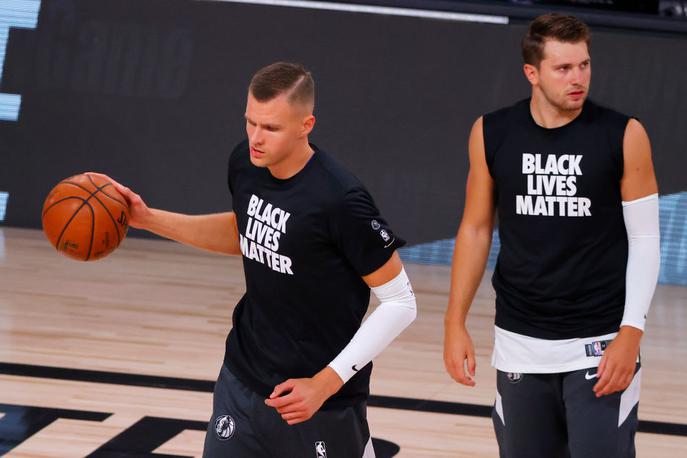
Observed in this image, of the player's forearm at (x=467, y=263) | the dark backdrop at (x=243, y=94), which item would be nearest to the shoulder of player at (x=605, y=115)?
the player's forearm at (x=467, y=263)

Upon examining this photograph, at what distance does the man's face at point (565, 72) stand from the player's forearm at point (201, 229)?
946 millimetres

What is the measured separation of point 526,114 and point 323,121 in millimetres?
5963

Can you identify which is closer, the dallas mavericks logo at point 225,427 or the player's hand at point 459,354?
the dallas mavericks logo at point 225,427

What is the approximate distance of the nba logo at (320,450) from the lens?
2.89m

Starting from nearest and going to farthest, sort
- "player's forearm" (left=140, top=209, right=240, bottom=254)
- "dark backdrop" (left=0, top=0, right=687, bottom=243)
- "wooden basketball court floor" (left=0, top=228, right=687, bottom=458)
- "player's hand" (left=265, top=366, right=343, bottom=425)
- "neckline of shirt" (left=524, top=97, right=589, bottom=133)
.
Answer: "player's hand" (left=265, top=366, right=343, bottom=425)
"neckline of shirt" (left=524, top=97, right=589, bottom=133)
"player's forearm" (left=140, top=209, right=240, bottom=254)
"wooden basketball court floor" (left=0, top=228, right=687, bottom=458)
"dark backdrop" (left=0, top=0, right=687, bottom=243)

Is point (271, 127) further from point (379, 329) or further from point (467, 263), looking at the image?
point (467, 263)

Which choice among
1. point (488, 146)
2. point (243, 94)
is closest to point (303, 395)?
point (488, 146)

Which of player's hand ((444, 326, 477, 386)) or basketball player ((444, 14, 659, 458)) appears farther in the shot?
player's hand ((444, 326, 477, 386))

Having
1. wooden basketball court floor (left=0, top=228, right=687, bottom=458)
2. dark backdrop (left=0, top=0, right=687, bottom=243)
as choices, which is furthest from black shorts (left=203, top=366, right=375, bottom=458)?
dark backdrop (left=0, top=0, right=687, bottom=243)

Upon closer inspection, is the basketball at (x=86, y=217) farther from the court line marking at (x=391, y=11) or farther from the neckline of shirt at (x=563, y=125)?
the court line marking at (x=391, y=11)

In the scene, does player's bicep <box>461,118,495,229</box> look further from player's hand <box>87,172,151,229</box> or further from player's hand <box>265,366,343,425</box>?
player's hand <box>87,172,151,229</box>

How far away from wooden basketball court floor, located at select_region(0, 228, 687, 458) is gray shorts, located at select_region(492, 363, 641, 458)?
151 centimetres

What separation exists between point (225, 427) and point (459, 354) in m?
0.66

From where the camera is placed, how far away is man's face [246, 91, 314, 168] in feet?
9.02
